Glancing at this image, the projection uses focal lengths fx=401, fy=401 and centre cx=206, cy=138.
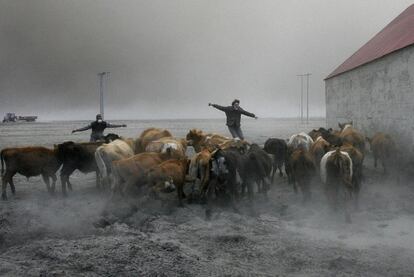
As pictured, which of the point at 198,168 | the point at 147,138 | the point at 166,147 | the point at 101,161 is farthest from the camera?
the point at 147,138

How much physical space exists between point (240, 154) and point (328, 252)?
425 centimetres

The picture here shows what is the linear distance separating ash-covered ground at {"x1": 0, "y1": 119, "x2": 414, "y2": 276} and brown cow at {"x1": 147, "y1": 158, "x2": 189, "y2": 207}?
52cm

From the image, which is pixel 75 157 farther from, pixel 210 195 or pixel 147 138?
pixel 210 195

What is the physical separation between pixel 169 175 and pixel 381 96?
11.4 meters

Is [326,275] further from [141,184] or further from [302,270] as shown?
[141,184]

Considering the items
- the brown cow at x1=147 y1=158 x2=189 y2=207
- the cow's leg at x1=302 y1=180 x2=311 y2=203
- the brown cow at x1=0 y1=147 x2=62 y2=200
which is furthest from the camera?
the brown cow at x1=0 y1=147 x2=62 y2=200

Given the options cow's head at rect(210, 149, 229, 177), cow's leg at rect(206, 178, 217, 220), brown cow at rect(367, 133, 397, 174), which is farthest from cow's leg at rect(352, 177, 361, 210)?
brown cow at rect(367, 133, 397, 174)

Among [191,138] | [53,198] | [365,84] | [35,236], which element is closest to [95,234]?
[35,236]

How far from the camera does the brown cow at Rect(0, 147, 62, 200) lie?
9.97 metres

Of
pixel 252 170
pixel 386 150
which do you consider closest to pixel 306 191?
pixel 252 170

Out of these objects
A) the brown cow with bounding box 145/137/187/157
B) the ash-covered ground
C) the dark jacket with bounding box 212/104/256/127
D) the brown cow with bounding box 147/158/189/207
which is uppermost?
the dark jacket with bounding box 212/104/256/127

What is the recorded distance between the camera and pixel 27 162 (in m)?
10.0

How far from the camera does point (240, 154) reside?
32.3 feet

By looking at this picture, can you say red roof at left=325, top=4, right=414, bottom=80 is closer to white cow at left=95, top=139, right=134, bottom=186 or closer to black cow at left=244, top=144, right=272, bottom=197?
black cow at left=244, top=144, right=272, bottom=197
